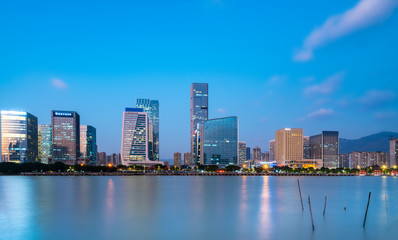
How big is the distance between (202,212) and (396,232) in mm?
35550

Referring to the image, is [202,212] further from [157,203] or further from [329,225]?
[329,225]

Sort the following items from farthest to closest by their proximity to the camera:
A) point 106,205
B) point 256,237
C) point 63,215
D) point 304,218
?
1. point 106,205
2. point 63,215
3. point 304,218
4. point 256,237

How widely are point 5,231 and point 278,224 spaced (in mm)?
44432

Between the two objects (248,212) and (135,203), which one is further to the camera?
(135,203)

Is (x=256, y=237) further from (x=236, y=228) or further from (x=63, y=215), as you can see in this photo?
(x=63, y=215)

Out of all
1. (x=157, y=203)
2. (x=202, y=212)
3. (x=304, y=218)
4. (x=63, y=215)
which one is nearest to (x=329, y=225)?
(x=304, y=218)

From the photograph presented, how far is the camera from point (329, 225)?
52.2 m

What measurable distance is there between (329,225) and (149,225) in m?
30.2

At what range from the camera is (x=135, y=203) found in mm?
80375

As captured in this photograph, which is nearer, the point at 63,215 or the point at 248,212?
the point at 63,215

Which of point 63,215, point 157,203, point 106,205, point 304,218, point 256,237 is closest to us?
point 256,237

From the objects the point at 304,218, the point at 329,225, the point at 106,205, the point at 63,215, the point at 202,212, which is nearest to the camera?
the point at 329,225

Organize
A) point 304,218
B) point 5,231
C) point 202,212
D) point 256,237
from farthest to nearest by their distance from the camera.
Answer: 1. point 202,212
2. point 304,218
3. point 5,231
4. point 256,237

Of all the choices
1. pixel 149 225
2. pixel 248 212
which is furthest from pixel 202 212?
pixel 149 225
